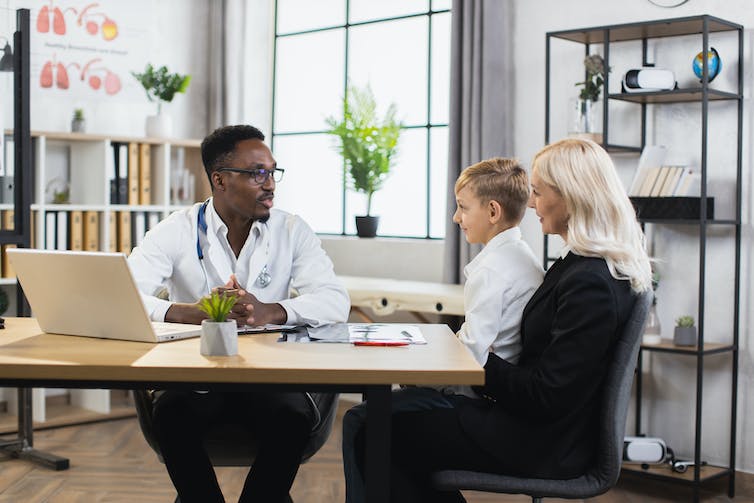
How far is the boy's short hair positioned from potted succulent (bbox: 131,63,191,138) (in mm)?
3113

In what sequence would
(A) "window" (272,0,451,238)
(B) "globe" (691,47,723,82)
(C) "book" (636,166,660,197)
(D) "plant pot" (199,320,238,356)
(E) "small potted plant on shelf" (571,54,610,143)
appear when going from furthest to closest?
(A) "window" (272,0,451,238)
(E) "small potted plant on shelf" (571,54,610,143)
(C) "book" (636,166,660,197)
(B) "globe" (691,47,723,82)
(D) "plant pot" (199,320,238,356)

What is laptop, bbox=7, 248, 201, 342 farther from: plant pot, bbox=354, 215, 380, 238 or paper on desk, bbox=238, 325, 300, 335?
plant pot, bbox=354, 215, 380, 238

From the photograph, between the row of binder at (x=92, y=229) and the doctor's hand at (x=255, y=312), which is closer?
the doctor's hand at (x=255, y=312)

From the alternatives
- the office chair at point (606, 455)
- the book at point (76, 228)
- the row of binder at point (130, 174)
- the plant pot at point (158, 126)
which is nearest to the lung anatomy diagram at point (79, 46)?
the plant pot at point (158, 126)

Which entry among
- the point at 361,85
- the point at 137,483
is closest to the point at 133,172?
the point at 361,85

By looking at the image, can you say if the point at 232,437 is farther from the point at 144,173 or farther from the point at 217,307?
the point at 144,173

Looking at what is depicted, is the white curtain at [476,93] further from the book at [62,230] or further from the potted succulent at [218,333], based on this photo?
the potted succulent at [218,333]

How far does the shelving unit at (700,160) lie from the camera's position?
357 cm

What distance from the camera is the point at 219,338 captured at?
198 centimetres

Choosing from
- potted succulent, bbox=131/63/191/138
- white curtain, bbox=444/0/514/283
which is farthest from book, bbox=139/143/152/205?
white curtain, bbox=444/0/514/283

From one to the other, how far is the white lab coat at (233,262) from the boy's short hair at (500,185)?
55cm

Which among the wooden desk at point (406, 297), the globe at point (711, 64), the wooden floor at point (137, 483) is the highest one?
the globe at point (711, 64)

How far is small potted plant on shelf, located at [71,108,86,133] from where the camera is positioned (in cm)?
507

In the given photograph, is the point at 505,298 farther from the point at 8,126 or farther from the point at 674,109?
the point at 8,126
